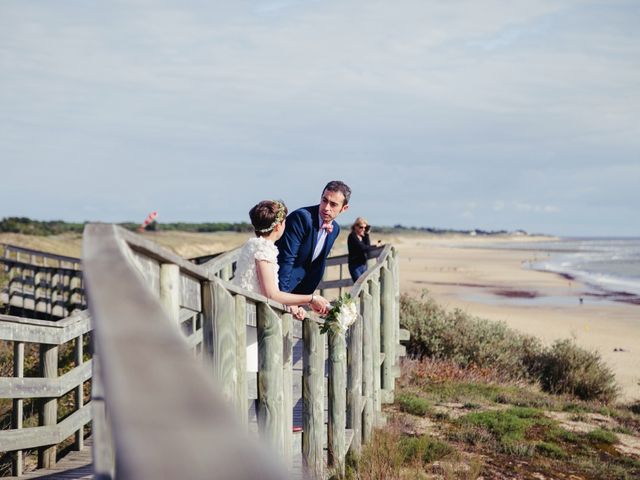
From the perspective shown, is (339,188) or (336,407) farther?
(339,188)

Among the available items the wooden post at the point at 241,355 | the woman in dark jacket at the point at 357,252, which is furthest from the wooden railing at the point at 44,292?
the wooden post at the point at 241,355

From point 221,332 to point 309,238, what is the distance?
3.86 meters

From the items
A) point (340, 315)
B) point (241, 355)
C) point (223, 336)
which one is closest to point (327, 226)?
point (340, 315)

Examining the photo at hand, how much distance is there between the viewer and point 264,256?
17.4 ft

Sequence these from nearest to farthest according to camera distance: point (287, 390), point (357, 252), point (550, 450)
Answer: point (287, 390) → point (550, 450) → point (357, 252)

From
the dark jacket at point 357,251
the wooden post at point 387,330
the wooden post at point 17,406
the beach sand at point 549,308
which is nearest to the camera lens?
the wooden post at point 17,406

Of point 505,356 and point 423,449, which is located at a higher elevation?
point 423,449

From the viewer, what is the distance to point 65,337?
6297 millimetres

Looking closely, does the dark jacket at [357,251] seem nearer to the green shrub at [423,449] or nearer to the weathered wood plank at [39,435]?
the green shrub at [423,449]

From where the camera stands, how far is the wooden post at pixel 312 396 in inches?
188

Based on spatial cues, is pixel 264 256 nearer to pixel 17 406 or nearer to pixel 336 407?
pixel 336 407

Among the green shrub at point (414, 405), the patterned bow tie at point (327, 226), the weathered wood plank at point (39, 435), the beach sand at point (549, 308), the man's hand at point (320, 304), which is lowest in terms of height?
the beach sand at point (549, 308)

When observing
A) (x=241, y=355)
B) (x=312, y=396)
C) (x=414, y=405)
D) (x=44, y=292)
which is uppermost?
(x=241, y=355)

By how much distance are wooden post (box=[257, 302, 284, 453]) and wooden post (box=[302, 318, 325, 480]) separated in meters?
1.07
